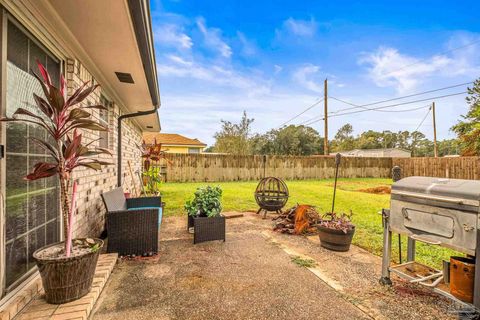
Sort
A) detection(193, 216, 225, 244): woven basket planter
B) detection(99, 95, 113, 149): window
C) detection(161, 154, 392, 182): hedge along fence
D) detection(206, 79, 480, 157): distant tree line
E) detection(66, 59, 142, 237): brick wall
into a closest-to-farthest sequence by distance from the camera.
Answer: detection(66, 59, 142, 237): brick wall < detection(193, 216, 225, 244): woven basket planter < detection(99, 95, 113, 149): window < detection(161, 154, 392, 182): hedge along fence < detection(206, 79, 480, 157): distant tree line

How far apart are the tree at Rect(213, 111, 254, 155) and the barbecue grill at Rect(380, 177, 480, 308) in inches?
708

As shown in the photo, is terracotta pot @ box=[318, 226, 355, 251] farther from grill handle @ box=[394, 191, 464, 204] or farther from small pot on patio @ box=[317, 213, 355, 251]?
grill handle @ box=[394, 191, 464, 204]

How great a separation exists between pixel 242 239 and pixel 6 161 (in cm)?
311

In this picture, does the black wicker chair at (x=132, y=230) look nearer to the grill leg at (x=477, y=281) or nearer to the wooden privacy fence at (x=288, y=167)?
the grill leg at (x=477, y=281)

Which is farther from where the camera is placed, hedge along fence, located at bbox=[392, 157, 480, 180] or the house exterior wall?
hedge along fence, located at bbox=[392, 157, 480, 180]

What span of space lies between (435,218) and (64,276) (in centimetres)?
303

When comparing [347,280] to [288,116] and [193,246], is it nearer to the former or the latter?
[193,246]

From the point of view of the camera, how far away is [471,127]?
43.9ft

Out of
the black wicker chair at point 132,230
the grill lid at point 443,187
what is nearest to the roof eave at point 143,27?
the black wicker chair at point 132,230

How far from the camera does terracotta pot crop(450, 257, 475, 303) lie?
5.81ft

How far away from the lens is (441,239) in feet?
6.26

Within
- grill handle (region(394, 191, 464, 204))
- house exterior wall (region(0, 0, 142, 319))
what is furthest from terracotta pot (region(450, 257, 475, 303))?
house exterior wall (region(0, 0, 142, 319))

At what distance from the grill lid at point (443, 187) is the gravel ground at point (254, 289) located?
102 cm

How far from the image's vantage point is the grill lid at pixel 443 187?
5.75 feet
